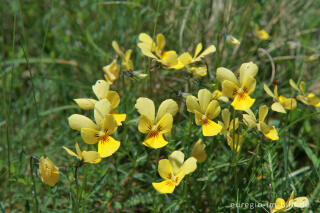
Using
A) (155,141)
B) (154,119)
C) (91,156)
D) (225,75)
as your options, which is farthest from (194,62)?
(91,156)

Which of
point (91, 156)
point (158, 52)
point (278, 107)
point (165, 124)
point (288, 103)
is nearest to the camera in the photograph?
point (91, 156)

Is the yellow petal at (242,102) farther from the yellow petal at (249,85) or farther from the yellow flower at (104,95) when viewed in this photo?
the yellow flower at (104,95)

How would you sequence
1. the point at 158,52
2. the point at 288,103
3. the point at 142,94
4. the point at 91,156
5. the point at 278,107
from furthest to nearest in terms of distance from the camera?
the point at 142,94 < the point at 158,52 < the point at 288,103 < the point at 278,107 < the point at 91,156

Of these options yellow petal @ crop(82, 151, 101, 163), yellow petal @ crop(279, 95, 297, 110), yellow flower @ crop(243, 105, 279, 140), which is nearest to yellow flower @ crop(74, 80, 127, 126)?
yellow petal @ crop(82, 151, 101, 163)

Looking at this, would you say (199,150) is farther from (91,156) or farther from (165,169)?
(91,156)

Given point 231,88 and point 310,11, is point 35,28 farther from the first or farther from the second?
point 310,11

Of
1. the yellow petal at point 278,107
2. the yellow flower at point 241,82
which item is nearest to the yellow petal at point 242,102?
the yellow flower at point 241,82

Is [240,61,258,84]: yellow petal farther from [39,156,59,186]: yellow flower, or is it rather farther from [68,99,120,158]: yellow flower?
[39,156,59,186]: yellow flower

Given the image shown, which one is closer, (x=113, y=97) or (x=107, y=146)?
(x=107, y=146)
